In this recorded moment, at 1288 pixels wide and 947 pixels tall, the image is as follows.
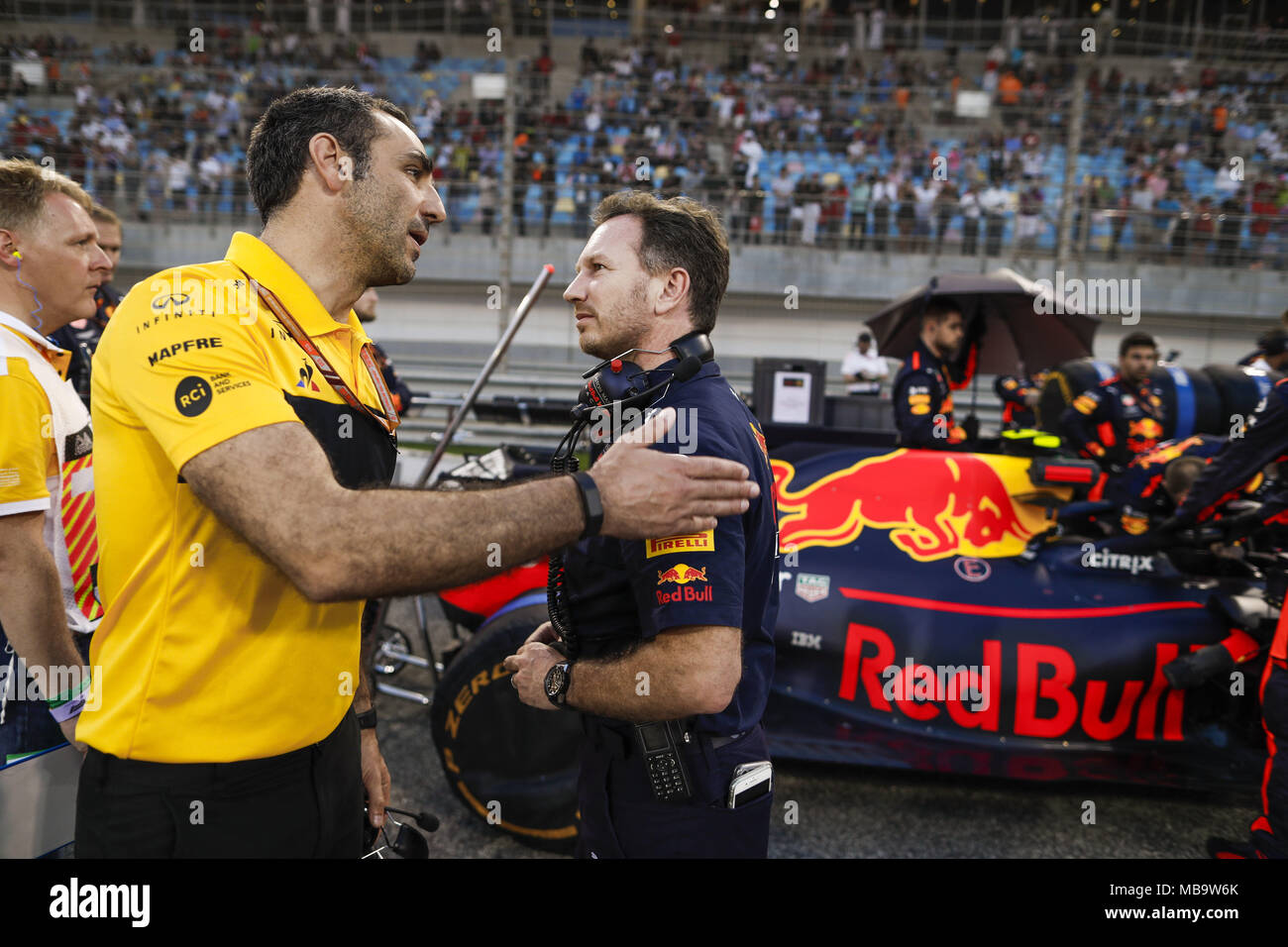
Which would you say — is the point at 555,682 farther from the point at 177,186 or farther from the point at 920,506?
the point at 177,186

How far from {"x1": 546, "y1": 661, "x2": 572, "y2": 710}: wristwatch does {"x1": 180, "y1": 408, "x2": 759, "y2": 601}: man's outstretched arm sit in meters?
0.54

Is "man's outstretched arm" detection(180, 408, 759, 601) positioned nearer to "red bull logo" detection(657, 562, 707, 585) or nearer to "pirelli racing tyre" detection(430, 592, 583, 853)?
"red bull logo" detection(657, 562, 707, 585)

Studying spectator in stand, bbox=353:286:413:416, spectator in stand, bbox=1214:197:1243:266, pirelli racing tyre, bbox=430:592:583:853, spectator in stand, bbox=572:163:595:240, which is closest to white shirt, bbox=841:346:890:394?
spectator in stand, bbox=572:163:595:240

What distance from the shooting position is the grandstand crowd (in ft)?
36.3

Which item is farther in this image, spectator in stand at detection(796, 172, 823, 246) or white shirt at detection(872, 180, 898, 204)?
white shirt at detection(872, 180, 898, 204)

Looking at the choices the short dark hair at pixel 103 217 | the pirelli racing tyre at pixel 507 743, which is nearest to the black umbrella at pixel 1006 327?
the pirelli racing tyre at pixel 507 743

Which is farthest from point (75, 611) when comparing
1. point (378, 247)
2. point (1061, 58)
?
point (1061, 58)

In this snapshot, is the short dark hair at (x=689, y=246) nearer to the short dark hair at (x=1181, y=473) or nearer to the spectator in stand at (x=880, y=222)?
the short dark hair at (x=1181, y=473)

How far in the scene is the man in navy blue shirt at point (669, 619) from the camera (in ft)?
4.83

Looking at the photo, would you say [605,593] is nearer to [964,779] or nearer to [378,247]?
[378,247]

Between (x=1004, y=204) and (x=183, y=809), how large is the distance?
502 inches

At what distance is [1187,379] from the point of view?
6641mm

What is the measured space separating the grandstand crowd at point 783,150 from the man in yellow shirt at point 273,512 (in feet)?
28.5

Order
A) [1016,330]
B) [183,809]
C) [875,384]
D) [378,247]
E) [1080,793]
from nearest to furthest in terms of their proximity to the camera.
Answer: [183,809] < [378,247] < [1080,793] < [1016,330] < [875,384]
